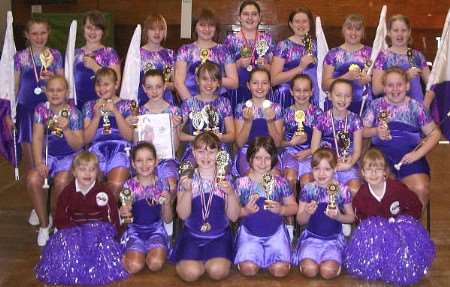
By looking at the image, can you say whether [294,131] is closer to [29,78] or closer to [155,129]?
[155,129]

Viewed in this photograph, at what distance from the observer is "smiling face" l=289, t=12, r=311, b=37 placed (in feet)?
16.8

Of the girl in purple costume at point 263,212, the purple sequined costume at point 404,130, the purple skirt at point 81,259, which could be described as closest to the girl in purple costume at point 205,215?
the girl in purple costume at point 263,212

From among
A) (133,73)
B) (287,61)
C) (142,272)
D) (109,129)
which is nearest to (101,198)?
(142,272)

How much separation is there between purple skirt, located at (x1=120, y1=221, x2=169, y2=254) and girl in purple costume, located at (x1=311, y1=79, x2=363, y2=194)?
130 centimetres

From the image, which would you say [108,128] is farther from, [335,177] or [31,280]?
[335,177]

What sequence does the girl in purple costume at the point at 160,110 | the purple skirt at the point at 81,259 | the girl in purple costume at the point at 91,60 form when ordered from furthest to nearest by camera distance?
1. the girl in purple costume at the point at 91,60
2. the girl in purple costume at the point at 160,110
3. the purple skirt at the point at 81,259

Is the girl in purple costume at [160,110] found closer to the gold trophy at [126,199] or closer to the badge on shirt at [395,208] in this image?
the gold trophy at [126,199]

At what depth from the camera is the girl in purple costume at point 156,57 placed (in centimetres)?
513

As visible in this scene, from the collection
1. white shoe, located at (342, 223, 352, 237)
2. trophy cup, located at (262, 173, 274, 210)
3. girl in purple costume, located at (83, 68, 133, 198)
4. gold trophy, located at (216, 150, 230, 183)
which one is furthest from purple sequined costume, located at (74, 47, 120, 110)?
white shoe, located at (342, 223, 352, 237)

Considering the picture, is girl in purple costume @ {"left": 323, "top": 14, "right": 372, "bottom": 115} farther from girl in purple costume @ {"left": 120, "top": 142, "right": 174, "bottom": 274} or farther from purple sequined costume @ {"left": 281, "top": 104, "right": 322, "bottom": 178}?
girl in purple costume @ {"left": 120, "top": 142, "right": 174, "bottom": 274}

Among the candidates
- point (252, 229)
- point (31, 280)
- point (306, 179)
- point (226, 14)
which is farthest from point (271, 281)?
point (226, 14)

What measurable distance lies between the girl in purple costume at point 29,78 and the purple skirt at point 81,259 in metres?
1.38

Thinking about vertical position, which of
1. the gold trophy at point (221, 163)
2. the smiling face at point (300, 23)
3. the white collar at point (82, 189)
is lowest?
the white collar at point (82, 189)

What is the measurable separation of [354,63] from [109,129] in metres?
2.04
